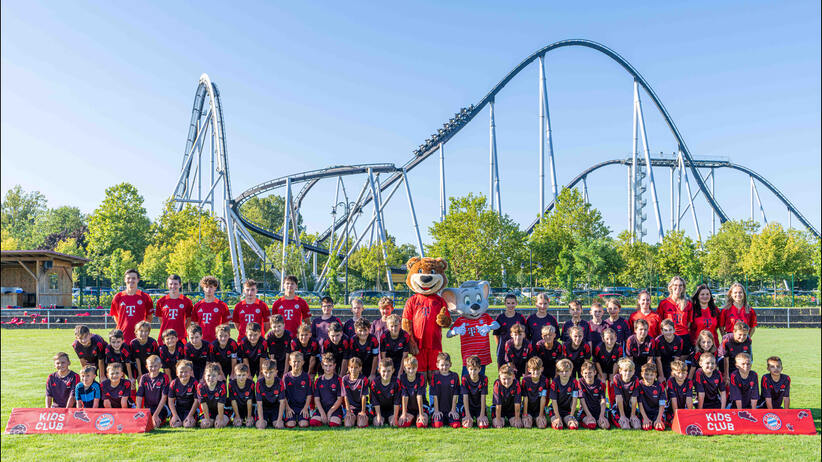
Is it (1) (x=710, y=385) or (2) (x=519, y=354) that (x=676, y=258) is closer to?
(1) (x=710, y=385)

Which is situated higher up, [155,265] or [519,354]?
[155,265]

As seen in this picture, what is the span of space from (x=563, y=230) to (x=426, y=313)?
81.3 feet

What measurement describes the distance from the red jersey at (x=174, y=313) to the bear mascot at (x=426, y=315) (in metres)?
2.83

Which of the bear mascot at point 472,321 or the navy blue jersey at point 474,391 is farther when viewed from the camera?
the bear mascot at point 472,321

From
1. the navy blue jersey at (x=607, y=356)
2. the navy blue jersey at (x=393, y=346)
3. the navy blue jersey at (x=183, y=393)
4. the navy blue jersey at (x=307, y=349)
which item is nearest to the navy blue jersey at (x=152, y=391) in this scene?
the navy blue jersey at (x=183, y=393)

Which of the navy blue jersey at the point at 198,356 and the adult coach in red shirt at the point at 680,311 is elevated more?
the adult coach in red shirt at the point at 680,311

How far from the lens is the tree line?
2842 cm

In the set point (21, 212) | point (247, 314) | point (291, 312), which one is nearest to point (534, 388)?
point (291, 312)

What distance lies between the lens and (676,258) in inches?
1153

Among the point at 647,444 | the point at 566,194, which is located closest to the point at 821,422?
the point at 647,444

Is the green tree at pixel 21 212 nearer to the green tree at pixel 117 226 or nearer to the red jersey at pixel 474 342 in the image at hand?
the green tree at pixel 117 226

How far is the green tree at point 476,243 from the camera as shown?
2797cm

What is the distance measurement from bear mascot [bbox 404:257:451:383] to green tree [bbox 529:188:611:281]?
23575mm

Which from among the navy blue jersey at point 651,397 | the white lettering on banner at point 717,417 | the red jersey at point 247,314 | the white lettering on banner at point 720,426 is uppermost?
the red jersey at point 247,314
